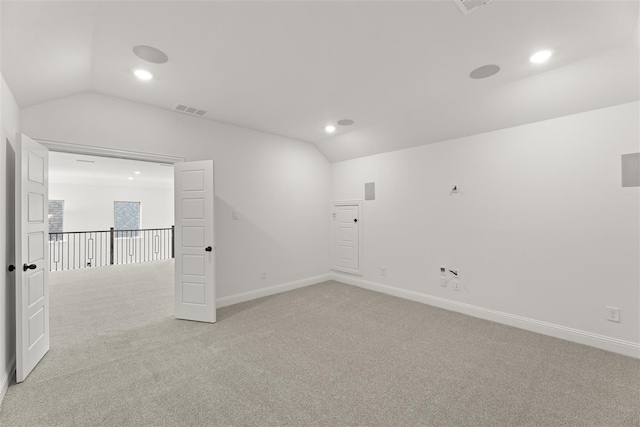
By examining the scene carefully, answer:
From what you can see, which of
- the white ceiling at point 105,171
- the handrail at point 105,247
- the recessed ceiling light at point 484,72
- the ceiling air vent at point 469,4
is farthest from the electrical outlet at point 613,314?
the handrail at point 105,247

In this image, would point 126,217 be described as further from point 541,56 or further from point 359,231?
point 541,56

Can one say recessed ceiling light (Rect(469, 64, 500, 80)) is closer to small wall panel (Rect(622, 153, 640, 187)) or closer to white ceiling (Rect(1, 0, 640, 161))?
white ceiling (Rect(1, 0, 640, 161))

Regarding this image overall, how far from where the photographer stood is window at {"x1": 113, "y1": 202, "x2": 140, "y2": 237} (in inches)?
385

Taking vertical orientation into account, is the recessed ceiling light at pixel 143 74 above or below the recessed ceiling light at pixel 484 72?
above

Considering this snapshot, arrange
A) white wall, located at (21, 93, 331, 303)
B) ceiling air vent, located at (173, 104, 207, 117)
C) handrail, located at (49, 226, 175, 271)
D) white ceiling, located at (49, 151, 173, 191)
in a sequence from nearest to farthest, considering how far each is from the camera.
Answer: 1. white wall, located at (21, 93, 331, 303)
2. ceiling air vent, located at (173, 104, 207, 117)
3. white ceiling, located at (49, 151, 173, 191)
4. handrail, located at (49, 226, 175, 271)

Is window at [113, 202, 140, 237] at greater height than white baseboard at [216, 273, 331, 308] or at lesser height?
greater

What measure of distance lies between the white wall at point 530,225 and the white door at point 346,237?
672 millimetres

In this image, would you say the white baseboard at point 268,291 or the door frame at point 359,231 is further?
the door frame at point 359,231

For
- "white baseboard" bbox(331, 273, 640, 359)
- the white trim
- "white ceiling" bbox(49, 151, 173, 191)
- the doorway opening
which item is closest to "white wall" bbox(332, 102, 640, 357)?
"white baseboard" bbox(331, 273, 640, 359)

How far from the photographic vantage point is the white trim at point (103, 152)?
298 cm

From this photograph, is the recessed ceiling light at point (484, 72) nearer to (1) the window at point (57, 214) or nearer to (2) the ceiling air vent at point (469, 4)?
(2) the ceiling air vent at point (469, 4)

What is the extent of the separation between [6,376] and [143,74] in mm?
2818

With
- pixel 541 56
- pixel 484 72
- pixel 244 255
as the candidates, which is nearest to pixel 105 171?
pixel 244 255

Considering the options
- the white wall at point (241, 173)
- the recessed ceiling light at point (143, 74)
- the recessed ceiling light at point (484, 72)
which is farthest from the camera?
the white wall at point (241, 173)
